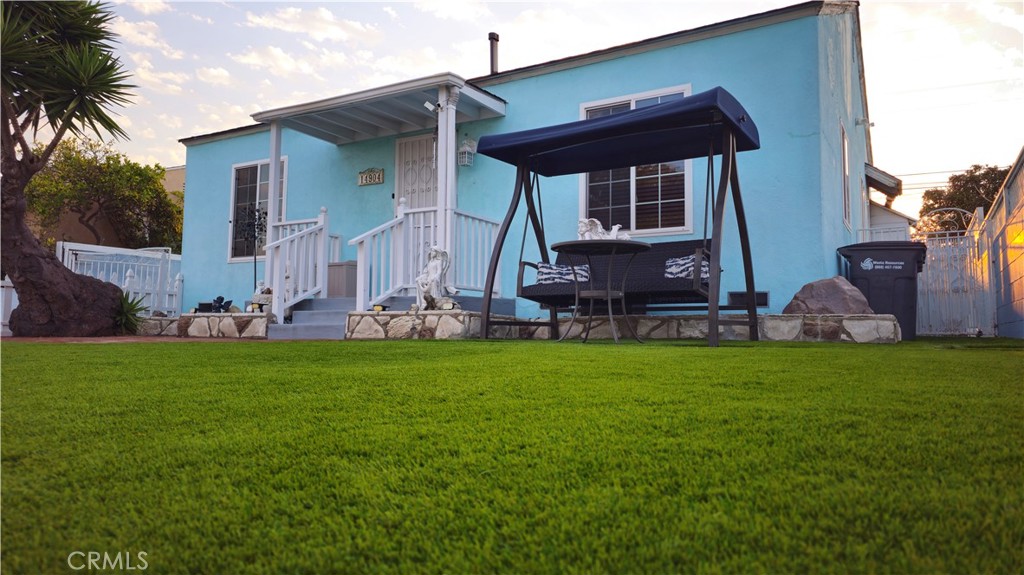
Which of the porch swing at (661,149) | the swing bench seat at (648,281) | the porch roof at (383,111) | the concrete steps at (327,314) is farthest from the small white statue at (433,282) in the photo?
the porch roof at (383,111)

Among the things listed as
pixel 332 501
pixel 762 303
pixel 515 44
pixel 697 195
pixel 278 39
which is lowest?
pixel 332 501

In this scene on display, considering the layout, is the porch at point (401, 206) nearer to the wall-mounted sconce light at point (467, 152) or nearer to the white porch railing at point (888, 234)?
the wall-mounted sconce light at point (467, 152)

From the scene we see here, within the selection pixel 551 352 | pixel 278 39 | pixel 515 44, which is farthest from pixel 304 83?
pixel 551 352

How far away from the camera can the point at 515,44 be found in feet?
34.6

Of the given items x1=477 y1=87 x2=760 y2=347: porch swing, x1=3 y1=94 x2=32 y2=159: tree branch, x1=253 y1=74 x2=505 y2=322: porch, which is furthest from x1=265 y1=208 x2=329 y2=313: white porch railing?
x1=477 y1=87 x2=760 y2=347: porch swing

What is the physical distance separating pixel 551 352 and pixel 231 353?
7.20ft

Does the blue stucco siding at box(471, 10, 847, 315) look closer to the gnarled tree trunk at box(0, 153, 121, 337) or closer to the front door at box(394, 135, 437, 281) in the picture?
the front door at box(394, 135, 437, 281)

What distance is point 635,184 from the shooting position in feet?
26.4

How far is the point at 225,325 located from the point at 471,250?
322 cm

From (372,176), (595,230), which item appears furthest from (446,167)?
(372,176)

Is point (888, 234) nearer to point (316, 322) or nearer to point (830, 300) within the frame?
point (830, 300)

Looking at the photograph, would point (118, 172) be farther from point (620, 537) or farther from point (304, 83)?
point (620, 537)

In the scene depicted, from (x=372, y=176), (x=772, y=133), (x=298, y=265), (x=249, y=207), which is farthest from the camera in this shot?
(x=249, y=207)

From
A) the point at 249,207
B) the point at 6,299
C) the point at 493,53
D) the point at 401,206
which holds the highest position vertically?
the point at 493,53
